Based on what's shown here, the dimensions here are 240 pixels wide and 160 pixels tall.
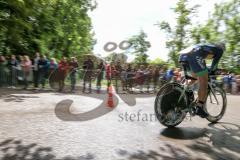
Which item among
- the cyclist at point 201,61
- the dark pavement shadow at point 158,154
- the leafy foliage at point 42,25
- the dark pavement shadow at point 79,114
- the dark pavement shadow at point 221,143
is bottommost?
the dark pavement shadow at point 158,154

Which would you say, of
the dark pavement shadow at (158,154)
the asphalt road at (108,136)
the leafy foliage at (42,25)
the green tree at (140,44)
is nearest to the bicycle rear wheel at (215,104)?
the asphalt road at (108,136)

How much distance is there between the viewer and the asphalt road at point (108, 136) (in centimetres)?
539

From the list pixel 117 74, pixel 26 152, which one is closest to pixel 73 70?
pixel 117 74

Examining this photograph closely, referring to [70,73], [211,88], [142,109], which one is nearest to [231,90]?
[70,73]

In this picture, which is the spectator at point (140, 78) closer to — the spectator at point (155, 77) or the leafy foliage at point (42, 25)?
the spectator at point (155, 77)

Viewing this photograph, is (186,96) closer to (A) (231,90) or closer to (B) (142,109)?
(B) (142,109)

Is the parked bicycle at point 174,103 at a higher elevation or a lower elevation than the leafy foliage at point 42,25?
lower

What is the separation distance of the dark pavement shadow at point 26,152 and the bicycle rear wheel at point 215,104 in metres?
3.65

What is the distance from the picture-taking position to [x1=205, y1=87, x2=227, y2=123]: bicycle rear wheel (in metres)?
7.97

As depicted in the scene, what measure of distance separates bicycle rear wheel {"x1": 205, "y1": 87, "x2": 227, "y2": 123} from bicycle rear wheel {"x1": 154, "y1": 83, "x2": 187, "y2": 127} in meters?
0.83

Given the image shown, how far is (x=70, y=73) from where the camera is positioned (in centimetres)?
1758

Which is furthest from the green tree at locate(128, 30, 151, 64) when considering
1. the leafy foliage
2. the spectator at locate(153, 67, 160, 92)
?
the spectator at locate(153, 67, 160, 92)

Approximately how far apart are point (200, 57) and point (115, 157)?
10.3 ft

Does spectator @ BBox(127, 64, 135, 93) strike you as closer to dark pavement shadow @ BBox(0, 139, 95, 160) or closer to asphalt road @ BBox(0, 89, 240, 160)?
asphalt road @ BBox(0, 89, 240, 160)
